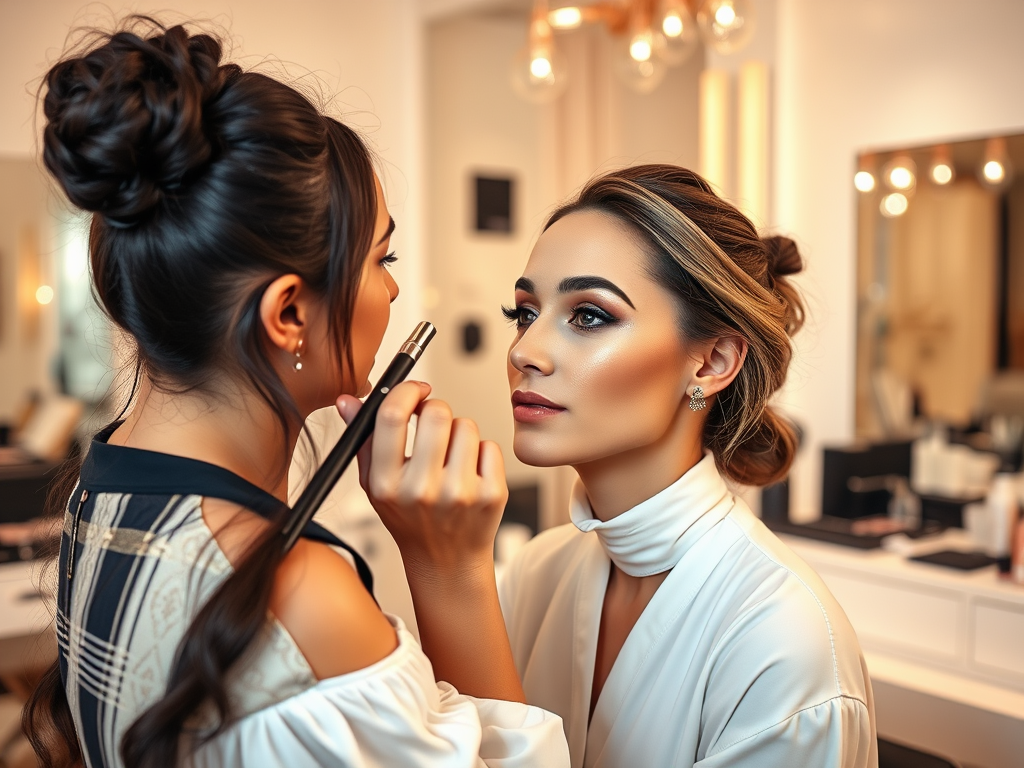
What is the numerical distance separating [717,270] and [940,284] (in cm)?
198

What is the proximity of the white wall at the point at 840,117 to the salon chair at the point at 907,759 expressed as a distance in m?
1.66

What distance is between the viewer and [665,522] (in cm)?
118

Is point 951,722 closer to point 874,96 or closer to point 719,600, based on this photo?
point 719,600

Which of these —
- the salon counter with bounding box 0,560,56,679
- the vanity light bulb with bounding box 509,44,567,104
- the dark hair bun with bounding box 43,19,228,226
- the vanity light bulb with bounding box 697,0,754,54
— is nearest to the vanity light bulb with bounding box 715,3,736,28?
the vanity light bulb with bounding box 697,0,754,54

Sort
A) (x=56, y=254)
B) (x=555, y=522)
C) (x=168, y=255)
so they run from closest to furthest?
(x=168, y=255) → (x=56, y=254) → (x=555, y=522)

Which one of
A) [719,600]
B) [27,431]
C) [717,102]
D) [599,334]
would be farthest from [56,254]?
[719,600]

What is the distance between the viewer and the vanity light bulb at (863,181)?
117 inches

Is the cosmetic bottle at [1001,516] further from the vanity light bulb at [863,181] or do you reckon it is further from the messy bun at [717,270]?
the messy bun at [717,270]

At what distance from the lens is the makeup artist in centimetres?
69

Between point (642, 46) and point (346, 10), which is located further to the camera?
point (346, 10)

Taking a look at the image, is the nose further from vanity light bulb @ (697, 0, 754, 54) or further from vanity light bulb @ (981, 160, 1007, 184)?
vanity light bulb @ (981, 160, 1007, 184)

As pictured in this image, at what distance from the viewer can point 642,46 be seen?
2564 mm

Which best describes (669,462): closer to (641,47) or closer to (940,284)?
(641,47)

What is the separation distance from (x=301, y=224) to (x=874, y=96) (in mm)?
2650
